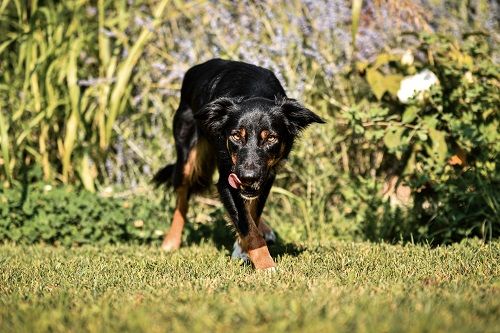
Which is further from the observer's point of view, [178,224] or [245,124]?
[178,224]

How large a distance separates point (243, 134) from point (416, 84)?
6.03ft

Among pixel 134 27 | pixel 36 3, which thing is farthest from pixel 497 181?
pixel 36 3

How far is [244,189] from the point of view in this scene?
13.7 feet

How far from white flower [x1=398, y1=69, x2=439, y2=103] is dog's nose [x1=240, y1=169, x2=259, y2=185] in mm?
1874

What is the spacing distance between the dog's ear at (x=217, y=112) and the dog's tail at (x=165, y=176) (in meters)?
1.52

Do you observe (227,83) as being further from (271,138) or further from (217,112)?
(271,138)

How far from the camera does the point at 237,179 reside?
13.6ft

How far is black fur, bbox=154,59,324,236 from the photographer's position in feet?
13.7

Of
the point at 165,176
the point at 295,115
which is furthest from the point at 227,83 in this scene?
the point at 165,176

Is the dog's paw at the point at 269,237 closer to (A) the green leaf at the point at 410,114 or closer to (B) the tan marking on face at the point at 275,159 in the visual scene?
(B) the tan marking on face at the point at 275,159

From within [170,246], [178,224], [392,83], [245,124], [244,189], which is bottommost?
[170,246]

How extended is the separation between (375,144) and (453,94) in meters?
1.03

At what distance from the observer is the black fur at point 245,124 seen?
416cm

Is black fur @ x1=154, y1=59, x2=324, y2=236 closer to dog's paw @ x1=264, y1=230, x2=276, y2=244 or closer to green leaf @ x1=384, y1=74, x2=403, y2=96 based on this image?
dog's paw @ x1=264, y1=230, x2=276, y2=244
